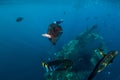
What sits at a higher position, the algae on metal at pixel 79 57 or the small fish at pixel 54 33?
the algae on metal at pixel 79 57

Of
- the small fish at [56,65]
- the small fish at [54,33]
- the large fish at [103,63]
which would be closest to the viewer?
the large fish at [103,63]

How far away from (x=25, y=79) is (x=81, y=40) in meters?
7.25

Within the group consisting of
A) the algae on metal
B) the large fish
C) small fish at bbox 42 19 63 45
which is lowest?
the large fish

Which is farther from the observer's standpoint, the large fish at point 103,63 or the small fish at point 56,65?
the small fish at point 56,65

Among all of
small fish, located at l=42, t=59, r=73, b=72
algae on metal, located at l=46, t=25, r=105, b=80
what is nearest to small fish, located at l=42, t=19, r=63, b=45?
small fish, located at l=42, t=59, r=73, b=72

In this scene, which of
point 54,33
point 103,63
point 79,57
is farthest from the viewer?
point 79,57

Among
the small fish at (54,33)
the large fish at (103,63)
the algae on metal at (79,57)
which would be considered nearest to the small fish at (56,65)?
the small fish at (54,33)

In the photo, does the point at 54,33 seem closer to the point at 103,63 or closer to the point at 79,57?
the point at 103,63

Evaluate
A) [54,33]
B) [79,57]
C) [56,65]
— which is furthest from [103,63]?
[79,57]

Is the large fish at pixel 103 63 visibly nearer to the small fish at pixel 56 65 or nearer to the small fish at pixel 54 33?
the small fish at pixel 56 65

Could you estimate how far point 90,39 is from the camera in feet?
57.0

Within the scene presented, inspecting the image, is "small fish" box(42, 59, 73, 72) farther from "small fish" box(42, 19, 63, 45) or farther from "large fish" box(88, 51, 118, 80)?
"large fish" box(88, 51, 118, 80)

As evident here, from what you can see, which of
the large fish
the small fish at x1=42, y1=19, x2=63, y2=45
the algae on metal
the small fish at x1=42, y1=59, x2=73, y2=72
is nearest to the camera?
the large fish

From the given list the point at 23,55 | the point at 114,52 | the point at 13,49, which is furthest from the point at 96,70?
the point at 13,49
